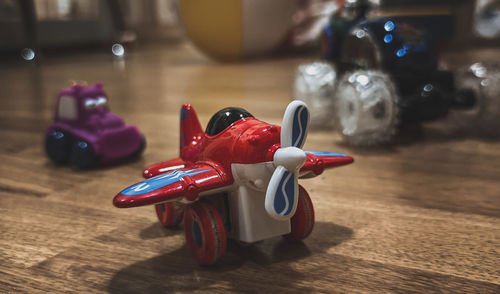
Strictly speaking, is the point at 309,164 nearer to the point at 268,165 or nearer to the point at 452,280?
the point at 268,165

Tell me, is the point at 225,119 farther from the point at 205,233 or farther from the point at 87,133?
the point at 87,133

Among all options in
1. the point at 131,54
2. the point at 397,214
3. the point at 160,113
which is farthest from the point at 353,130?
the point at 131,54

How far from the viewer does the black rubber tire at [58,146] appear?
2.98 ft

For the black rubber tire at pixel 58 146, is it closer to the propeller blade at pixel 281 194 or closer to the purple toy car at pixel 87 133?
the purple toy car at pixel 87 133

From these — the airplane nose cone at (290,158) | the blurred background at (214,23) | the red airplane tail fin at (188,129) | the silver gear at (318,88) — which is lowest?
the airplane nose cone at (290,158)

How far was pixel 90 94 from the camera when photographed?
889mm

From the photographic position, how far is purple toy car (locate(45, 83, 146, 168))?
2.89ft

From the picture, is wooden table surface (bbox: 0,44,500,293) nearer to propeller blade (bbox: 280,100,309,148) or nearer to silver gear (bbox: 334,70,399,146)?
silver gear (bbox: 334,70,399,146)

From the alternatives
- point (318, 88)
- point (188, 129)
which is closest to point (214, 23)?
point (318, 88)

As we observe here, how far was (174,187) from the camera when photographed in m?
0.48

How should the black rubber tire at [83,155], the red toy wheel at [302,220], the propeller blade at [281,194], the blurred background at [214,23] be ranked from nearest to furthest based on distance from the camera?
the propeller blade at [281,194], the red toy wheel at [302,220], the black rubber tire at [83,155], the blurred background at [214,23]

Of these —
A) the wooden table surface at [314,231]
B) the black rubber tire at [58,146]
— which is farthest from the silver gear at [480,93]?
the black rubber tire at [58,146]

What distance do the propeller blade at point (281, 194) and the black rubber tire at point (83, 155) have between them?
512 millimetres

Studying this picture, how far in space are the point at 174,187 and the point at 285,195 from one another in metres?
0.11
